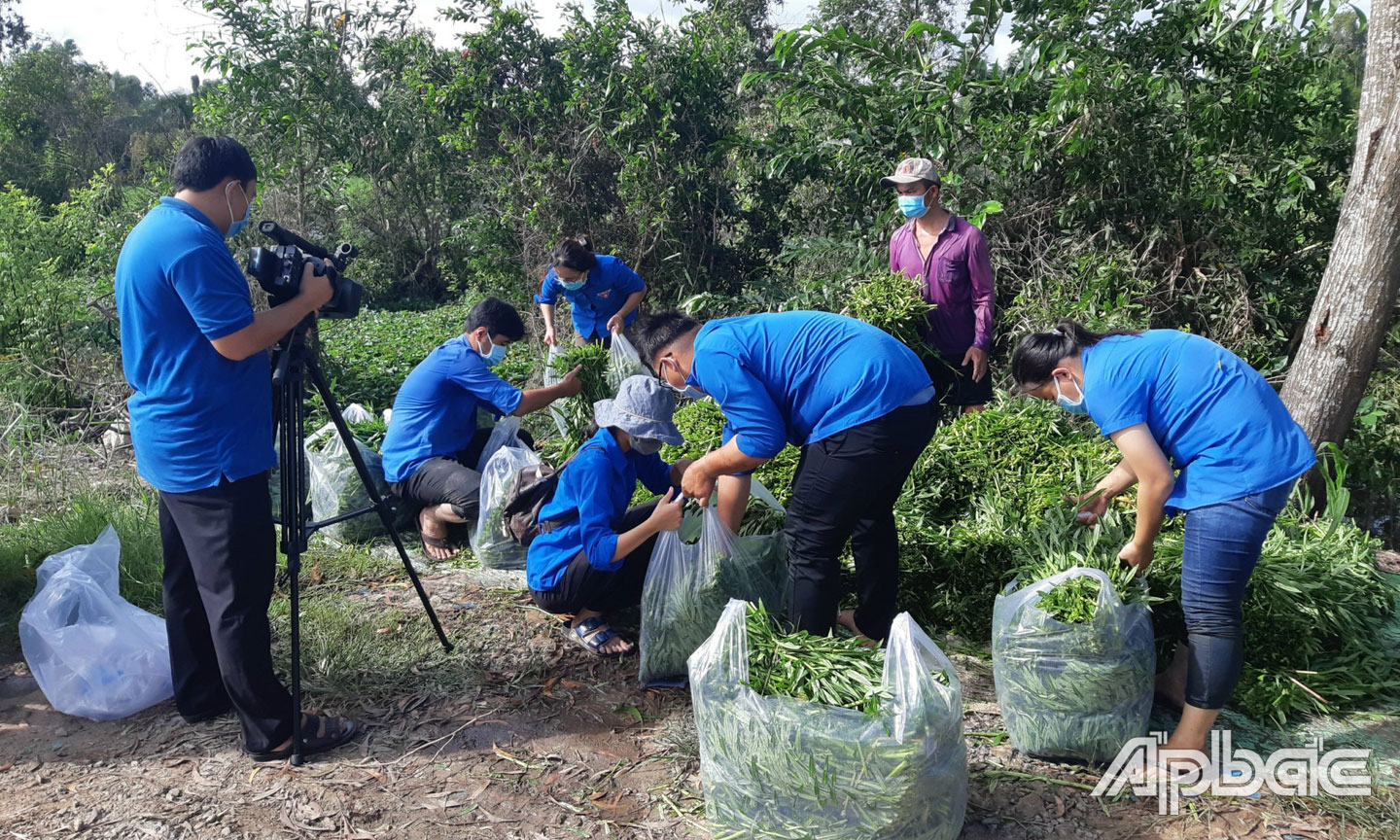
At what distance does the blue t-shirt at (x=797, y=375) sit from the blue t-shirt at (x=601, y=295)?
2752 millimetres

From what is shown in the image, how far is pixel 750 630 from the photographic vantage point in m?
2.53

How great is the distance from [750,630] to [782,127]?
6.00 metres

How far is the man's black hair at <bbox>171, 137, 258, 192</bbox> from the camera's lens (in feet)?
8.87

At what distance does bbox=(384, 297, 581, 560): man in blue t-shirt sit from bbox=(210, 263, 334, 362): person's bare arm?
1634mm

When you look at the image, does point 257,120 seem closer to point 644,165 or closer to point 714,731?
point 644,165

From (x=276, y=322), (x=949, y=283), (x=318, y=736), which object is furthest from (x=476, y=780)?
(x=949, y=283)

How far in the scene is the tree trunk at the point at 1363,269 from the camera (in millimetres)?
4234

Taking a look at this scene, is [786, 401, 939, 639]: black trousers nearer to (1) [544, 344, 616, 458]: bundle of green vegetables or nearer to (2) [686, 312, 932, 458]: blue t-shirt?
(2) [686, 312, 932, 458]: blue t-shirt

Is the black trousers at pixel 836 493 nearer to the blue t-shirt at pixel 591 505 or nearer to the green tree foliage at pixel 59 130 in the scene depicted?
the blue t-shirt at pixel 591 505

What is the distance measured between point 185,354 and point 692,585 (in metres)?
1.74

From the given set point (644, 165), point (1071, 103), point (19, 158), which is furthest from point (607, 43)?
point (19, 158)

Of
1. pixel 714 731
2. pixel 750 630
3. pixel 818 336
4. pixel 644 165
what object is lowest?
pixel 714 731

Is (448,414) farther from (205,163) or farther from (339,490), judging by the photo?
(205,163)

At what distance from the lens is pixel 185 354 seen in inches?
105
